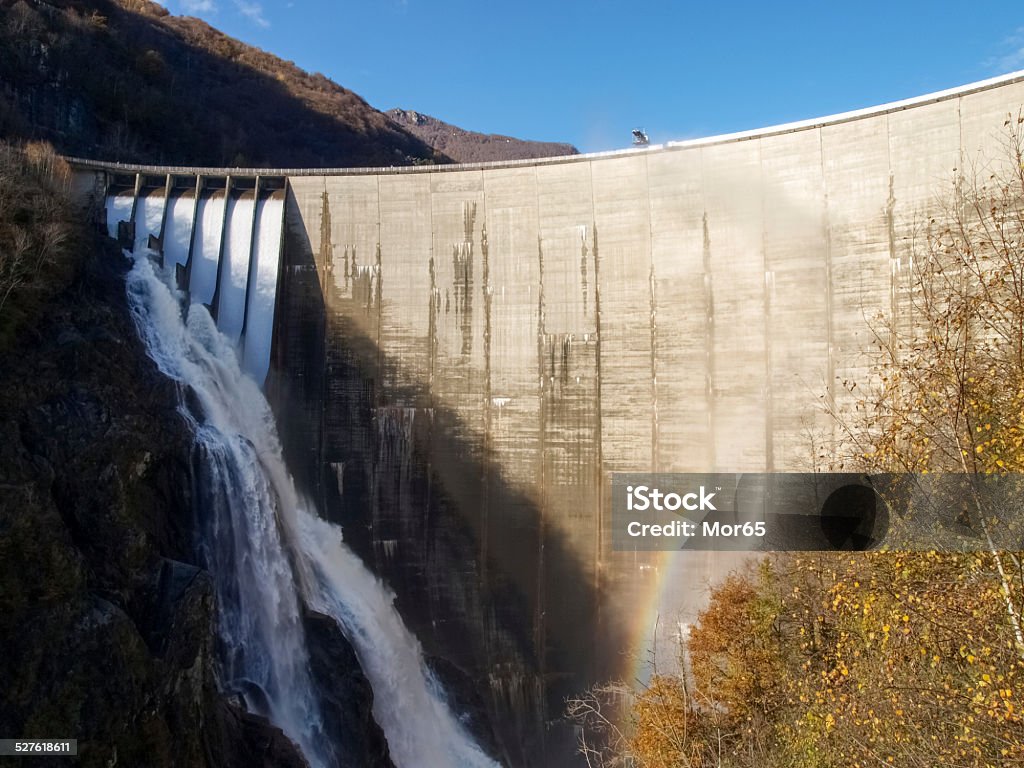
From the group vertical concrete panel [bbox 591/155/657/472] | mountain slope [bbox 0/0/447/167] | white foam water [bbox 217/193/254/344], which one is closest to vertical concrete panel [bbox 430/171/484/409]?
vertical concrete panel [bbox 591/155/657/472]

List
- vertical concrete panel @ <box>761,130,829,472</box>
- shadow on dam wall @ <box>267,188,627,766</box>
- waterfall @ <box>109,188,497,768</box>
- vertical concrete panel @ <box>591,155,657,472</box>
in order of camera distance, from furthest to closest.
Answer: vertical concrete panel @ <box>591,155,657,472</box> → shadow on dam wall @ <box>267,188,627,766</box> → vertical concrete panel @ <box>761,130,829,472</box> → waterfall @ <box>109,188,497,768</box>

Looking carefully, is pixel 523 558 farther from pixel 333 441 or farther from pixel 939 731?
pixel 939 731

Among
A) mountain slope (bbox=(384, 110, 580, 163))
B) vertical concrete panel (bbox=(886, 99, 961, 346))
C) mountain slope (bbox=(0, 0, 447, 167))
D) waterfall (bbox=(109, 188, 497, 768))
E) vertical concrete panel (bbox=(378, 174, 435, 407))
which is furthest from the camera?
mountain slope (bbox=(384, 110, 580, 163))

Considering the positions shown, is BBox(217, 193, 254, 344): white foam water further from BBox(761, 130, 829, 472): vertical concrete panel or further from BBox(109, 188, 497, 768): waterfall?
BBox(761, 130, 829, 472): vertical concrete panel

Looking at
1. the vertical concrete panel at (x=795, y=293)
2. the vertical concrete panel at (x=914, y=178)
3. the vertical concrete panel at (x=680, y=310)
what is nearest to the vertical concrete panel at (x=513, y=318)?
the vertical concrete panel at (x=680, y=310)

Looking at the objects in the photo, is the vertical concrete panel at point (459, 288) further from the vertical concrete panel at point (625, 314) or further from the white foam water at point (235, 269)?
the white foam water at point (235, 269)

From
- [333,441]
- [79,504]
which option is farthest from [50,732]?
[333,441]
